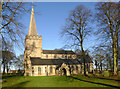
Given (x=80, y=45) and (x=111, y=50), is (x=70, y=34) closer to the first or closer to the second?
(x=80, y=45)

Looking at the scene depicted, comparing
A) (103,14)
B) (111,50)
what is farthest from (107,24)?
(111,50)

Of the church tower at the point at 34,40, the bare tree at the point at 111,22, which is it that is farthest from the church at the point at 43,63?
the bare tree at the point at 111,22

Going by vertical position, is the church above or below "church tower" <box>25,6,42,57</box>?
below

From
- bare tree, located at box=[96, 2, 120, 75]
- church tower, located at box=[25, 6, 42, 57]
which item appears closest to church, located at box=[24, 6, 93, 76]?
church tower, located at box=[25, 6, 42, 57]

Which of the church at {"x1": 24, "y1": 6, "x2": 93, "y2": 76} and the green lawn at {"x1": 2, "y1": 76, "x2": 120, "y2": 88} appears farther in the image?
the church at {"x1": 24, "y1": 6, "x2": 93, "y2": 76}

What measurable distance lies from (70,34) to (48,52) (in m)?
50.2

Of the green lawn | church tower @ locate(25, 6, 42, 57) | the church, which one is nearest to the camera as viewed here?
the green lawn

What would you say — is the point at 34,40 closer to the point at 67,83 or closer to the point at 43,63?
the point at 43,63

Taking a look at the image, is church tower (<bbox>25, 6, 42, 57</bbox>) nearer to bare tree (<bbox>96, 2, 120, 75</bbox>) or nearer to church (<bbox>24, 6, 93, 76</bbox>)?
church (<bbox>24, 6, 93, 76</bbox>)

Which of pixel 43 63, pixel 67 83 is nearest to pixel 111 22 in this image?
pixel 67 83

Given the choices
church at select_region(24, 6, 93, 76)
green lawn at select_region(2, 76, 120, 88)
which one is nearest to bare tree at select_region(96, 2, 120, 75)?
green lawn at select_region(2, 76, 120, 88)

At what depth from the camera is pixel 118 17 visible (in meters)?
22.8

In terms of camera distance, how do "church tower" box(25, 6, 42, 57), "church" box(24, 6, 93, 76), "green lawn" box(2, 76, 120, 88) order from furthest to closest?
"church tower" box(25, 6, 42, 57), "church" box(24, 6, 93, 76), "green lawn" box(2, 76, 120, 88)

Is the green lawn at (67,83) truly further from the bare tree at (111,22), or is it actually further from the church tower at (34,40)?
the church tower at (34,40)
